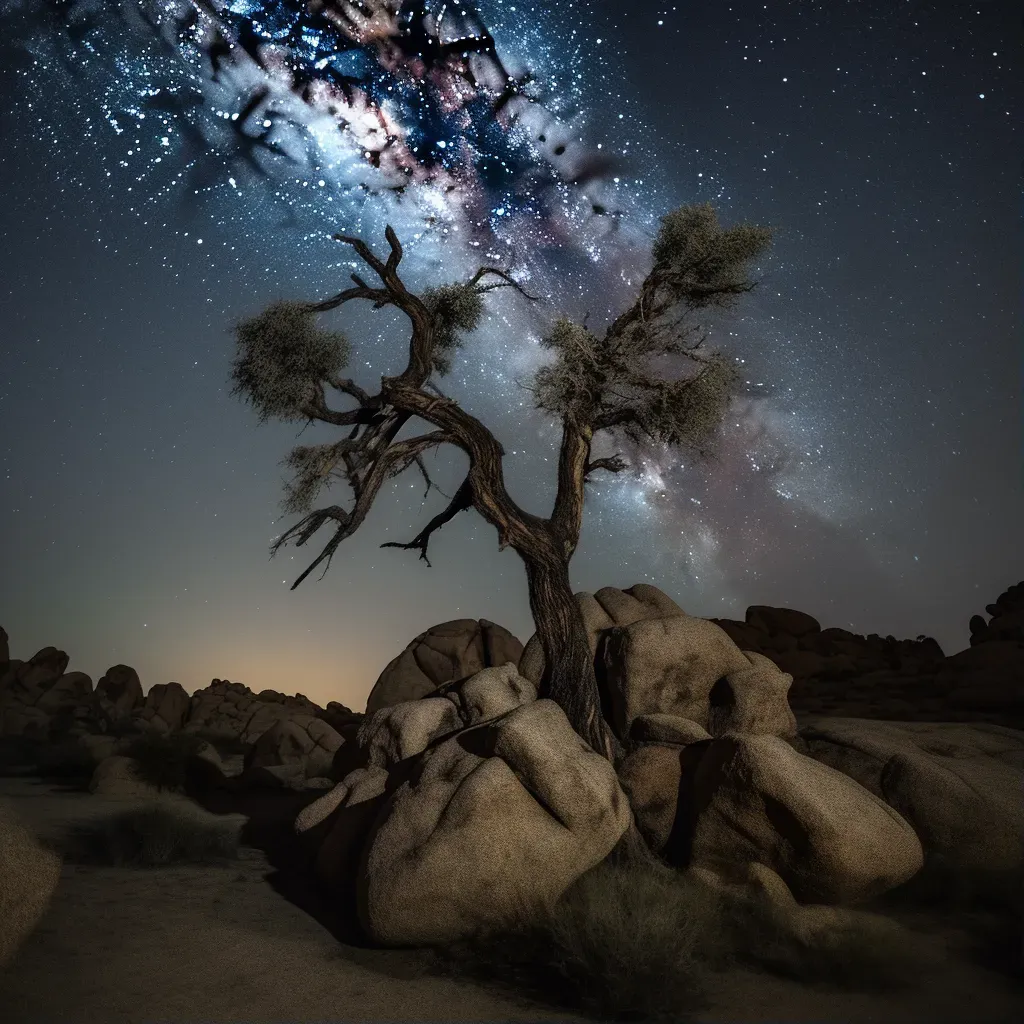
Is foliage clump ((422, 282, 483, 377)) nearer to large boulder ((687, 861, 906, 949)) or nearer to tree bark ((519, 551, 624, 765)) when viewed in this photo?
tree bark ((519, 551, 624, 765))

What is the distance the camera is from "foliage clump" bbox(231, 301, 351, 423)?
13.0 m

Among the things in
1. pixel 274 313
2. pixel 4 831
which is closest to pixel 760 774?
pixel 4 831

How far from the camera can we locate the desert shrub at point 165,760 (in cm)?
1686

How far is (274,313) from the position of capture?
13.0 m

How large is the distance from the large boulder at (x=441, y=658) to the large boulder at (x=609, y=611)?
8.60 metres

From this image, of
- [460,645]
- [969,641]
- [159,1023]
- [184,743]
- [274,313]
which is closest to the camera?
[159,1023]

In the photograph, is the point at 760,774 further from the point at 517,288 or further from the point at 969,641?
the point at 969,641

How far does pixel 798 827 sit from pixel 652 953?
87.7 inches

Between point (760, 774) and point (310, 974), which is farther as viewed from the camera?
point (760, 774)

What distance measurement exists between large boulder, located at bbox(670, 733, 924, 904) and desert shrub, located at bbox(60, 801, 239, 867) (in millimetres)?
Result: 6710

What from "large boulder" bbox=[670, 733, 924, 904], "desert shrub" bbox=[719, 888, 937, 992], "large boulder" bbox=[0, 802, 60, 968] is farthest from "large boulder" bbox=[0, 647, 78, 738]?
"desert shrub" bbox=[719, 888, 937, 992]

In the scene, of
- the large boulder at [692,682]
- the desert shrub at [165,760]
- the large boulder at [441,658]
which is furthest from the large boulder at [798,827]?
the large boulder at [441,658]

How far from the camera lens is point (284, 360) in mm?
13219

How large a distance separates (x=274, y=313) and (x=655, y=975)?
11.0m
